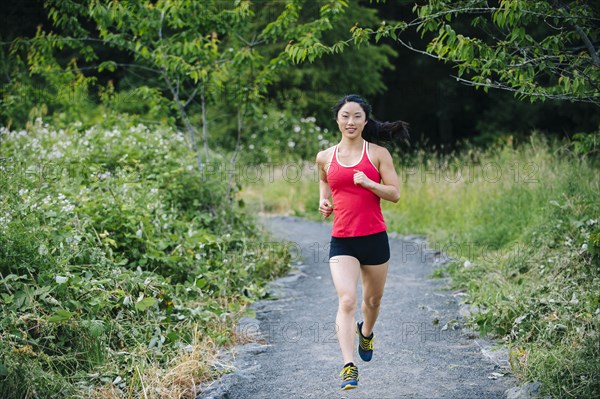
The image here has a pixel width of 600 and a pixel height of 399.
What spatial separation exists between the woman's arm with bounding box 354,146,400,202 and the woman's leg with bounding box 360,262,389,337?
20.0 inches

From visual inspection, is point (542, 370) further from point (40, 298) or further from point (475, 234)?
point (475, 234)

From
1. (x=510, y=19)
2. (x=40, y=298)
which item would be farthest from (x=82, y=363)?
(x=510, y=19)

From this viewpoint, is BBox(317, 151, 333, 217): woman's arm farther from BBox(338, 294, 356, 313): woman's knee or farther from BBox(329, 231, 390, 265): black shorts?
BBox(338, 294, 356, 313): woman's knee

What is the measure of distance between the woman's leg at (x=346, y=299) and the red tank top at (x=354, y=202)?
0.21 m

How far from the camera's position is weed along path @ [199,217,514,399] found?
15.0 feet

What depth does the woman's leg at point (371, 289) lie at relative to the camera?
4.50 meters

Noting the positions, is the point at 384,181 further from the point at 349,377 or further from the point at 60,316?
the point at 60,316

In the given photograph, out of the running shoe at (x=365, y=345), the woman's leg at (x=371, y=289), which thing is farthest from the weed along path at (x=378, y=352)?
the woman's leg at (x=371, y=289)

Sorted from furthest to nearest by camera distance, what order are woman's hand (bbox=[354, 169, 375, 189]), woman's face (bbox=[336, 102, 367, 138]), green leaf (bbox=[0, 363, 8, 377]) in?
woman's face (bbox=[336, 102, 367, 138])
woman's hand (bbox=[354, 169, 375, 189])
green leaf (bbox=[0, 363, 8, 377])

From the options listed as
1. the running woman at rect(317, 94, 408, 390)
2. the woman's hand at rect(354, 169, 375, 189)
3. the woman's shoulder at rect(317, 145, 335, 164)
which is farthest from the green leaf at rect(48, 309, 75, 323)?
the woman's hand at rect(354, 169, 375, 189)

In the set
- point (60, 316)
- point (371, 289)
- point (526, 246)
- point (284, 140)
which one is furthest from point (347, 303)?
point (284, 140)

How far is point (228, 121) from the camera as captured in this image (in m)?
19.7

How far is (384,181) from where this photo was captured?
14.6 feet

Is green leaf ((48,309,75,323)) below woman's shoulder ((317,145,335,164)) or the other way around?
below
